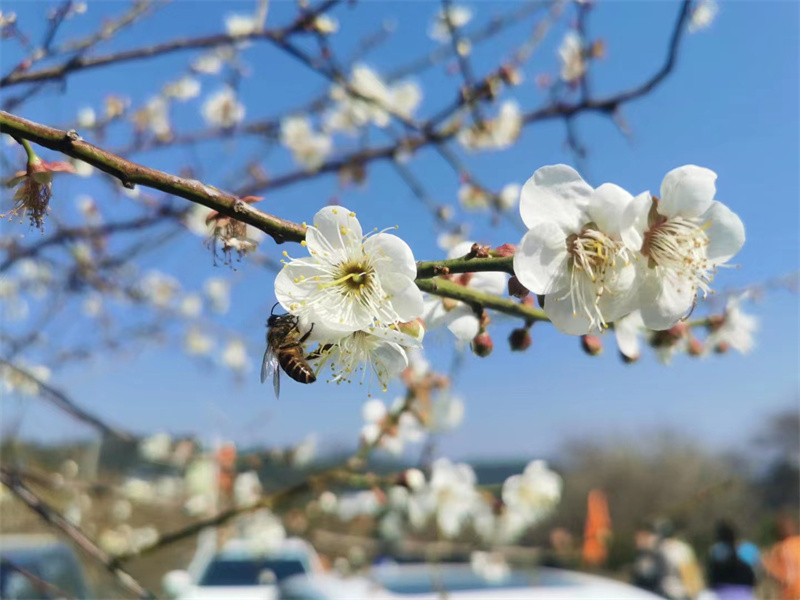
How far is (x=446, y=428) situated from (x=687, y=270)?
65.8 inches

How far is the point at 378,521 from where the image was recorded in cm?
346

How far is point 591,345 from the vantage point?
103cm

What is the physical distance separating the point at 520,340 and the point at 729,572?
4719 millimetres

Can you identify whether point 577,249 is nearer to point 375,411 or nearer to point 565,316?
point 565,316

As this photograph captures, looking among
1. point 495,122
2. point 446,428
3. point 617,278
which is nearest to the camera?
point 617,278

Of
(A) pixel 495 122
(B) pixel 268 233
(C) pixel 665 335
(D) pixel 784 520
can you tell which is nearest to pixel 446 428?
(C) pixel 665 335

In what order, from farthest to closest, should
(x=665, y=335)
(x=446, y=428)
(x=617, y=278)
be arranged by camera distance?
(x=446, y=428) → (x=665, y=335) → (x=617, y=278)

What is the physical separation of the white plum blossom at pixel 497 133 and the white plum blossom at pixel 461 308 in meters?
1.92

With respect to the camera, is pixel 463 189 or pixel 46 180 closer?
pixel 46 180

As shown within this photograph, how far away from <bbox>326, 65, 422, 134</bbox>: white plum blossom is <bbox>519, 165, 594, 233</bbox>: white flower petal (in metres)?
1.31

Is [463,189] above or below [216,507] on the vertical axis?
above

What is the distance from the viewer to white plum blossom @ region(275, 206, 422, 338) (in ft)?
2.47

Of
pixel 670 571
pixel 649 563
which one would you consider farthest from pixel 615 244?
pixel 649 563

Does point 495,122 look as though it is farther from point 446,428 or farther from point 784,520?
point 784,520
